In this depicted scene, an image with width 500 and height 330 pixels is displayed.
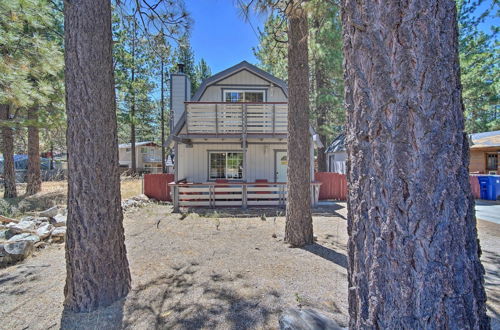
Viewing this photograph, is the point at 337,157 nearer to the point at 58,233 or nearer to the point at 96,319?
the point at 58,233

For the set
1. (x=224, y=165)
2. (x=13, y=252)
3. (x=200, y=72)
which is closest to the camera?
(x=13, y=252)

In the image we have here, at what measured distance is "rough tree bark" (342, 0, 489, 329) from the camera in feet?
3.49

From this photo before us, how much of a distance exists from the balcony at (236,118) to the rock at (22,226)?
18.5ft

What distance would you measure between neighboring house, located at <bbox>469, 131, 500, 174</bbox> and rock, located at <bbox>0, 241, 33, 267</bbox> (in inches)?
739

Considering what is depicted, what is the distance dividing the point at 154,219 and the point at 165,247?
2951mm

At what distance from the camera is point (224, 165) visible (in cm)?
1181

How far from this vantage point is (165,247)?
16.2ft

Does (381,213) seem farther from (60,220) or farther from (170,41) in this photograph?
(60,220)

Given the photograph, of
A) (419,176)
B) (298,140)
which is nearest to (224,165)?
(298,140)

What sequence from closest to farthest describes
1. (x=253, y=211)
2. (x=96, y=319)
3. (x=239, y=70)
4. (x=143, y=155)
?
(x=96, y=319), (x=253, y=211), (x=239, y=70), (x=143, y=155)

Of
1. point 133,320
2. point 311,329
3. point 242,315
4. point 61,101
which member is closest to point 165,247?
point 133,320

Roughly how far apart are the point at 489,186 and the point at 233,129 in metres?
11.0

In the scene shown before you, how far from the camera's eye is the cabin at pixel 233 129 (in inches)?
391

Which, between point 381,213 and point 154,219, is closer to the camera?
point 381,213
